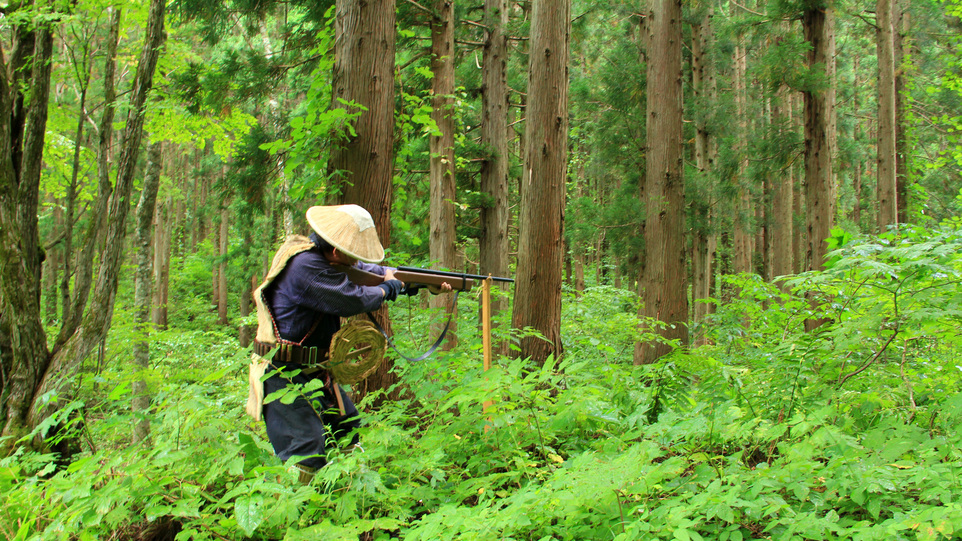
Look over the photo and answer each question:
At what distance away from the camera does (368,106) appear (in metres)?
5.18

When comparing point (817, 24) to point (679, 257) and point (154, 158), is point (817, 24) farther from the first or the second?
point (154, 158)

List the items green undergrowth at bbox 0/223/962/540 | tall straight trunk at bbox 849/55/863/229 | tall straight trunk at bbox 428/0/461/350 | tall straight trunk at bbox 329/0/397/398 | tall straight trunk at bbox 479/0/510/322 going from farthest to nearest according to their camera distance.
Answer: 1. tall straight trunk at bbox 849/55/863/229
2. tall straight trunk at bbox 479/0/510/322
3. tall straight trunk at bbox 428/0/461/350
4. tall straight trunk at bbox 329/0/397/398
5. green undergrowth at bbox 0/223/962/540

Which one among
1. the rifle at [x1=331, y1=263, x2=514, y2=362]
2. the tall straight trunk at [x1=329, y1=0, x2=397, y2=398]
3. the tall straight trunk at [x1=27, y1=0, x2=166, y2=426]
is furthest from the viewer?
the tall straight trunk at [x1=27, y1=0, x2=166, y2=426]

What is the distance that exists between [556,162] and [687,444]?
3.68 m

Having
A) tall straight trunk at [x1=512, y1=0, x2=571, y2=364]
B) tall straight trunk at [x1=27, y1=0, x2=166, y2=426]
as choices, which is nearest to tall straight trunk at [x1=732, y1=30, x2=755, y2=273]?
tall straight trunk at [x1=512, y1=0, x2=571, y2=364]

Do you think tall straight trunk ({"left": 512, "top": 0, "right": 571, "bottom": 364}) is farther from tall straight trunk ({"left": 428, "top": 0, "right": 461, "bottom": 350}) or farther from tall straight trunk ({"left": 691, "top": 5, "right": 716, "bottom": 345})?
tall straight trunk ({"left": 691, "top": 5, "right": 716, "bottom": 345})

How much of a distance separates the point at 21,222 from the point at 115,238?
1058 mm

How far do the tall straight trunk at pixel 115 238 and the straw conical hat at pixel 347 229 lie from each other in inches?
168

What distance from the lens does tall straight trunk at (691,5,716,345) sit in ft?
48.9

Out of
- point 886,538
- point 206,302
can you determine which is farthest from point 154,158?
point 206,302

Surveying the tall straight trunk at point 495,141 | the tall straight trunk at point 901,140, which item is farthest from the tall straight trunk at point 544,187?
the tall straight trunk at point 901,140

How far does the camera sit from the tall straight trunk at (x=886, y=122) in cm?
1132

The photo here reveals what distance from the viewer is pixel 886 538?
75.5 inches

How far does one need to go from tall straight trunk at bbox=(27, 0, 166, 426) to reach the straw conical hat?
4.27m
